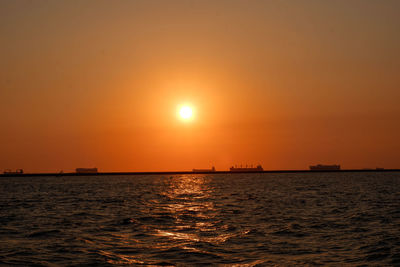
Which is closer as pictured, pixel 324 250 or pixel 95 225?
pixel 324 250

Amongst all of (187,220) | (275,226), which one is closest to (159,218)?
(187,220)

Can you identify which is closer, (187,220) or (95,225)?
(95,225)

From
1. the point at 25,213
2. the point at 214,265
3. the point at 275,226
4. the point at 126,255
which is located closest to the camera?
the point at 214,265

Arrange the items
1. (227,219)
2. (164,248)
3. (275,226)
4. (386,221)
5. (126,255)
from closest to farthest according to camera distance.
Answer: (126,255) < (164,248) < (275,226) < (386,221) < (227,219)

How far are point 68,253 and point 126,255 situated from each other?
379cm

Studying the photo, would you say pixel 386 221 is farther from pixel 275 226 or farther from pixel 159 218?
pixel 159 218

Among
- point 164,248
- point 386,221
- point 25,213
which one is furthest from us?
point 25,213

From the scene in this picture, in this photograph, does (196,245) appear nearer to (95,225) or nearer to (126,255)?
(126,255)

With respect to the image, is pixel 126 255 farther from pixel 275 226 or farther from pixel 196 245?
pixel 275 226

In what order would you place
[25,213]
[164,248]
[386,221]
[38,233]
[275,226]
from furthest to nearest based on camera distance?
[25,213]
[386,221]
[275,226]
[38,233]
[164,248]

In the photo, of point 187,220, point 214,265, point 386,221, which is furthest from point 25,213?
point 386,221

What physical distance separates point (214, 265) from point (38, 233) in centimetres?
1784

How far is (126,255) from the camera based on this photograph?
27781 mm

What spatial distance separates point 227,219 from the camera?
45.7 metres
